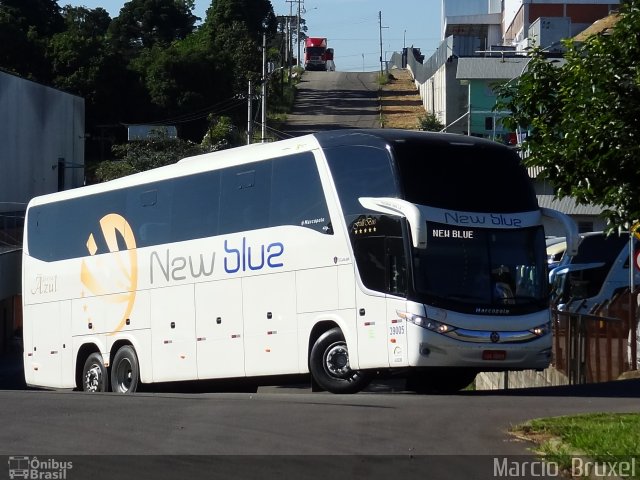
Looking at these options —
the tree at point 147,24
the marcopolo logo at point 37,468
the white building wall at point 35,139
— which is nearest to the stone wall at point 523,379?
the marcopolo logo at point 37,468

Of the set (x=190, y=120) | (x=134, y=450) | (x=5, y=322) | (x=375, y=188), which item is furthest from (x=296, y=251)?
(x=190, y=120)

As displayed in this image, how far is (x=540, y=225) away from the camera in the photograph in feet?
58.3

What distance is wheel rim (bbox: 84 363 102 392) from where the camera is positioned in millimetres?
22922

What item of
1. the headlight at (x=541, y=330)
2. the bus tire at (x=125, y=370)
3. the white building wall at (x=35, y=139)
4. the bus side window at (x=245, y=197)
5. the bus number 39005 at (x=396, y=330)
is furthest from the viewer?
the white building wall at (x=35, y=139)

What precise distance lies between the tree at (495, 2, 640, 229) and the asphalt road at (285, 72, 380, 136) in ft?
191

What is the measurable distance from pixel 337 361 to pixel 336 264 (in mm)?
1480

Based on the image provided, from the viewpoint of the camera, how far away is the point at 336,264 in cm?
1755

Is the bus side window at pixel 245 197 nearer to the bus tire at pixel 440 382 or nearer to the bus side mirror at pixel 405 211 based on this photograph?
the bus side mirror at pixel 405 211

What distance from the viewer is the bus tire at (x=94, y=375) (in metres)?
22.7

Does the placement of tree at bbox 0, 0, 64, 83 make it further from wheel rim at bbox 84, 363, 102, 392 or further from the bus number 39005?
the bus number 39005

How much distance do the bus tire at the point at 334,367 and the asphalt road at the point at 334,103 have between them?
183ft

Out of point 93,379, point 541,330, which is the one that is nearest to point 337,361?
point 541,330

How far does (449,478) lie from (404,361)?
6982 millimetres

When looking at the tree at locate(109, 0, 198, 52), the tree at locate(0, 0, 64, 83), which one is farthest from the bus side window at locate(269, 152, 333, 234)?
the tree at locate(109, 0, 198, 52)
